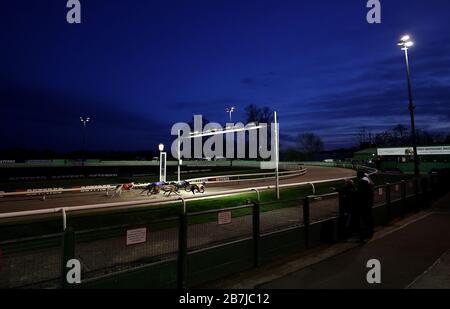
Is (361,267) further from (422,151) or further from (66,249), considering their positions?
(422,151)

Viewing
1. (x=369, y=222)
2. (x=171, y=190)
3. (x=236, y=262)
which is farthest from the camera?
(x=171, y=190)

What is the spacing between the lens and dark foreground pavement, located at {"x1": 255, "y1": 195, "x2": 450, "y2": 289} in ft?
18.1

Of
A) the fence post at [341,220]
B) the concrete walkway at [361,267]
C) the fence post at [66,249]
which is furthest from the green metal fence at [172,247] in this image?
the concrete walkway at [361,267]

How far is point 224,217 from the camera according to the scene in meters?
5.91

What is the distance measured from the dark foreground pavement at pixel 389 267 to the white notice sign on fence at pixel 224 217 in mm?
1084

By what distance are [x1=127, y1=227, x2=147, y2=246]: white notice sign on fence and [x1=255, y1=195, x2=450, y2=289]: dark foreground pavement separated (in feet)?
6.46

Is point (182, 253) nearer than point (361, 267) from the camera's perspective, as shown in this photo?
Yes

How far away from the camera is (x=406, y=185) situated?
44.9ft

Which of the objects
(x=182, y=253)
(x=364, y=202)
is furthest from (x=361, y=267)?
(x=182, y=253)

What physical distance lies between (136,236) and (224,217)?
1.64m

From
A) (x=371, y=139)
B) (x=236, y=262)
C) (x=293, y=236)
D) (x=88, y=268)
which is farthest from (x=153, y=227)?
(x=371, y=139)

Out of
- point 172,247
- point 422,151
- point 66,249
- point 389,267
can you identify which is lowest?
point 389,267
